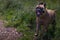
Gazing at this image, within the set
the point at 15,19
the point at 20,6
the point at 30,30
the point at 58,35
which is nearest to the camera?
the point at 58,35

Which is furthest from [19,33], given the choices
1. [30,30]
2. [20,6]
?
[20,6]

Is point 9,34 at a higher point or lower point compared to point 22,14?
lower

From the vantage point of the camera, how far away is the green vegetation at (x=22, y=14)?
8.62 m

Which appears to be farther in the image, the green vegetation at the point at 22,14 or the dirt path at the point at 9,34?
the green vegetation at the point at 22,14

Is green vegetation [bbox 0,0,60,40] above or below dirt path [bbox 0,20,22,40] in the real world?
above

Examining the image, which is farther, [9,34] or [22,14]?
[22,14]

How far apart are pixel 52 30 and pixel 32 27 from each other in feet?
2.37

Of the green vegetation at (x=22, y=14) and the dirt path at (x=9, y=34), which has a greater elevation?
the green vegetation at (x=22, y=14)

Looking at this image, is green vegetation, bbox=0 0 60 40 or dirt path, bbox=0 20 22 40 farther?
green vegetation, bbox=0 0 60 40

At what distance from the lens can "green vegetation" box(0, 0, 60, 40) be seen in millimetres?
8617

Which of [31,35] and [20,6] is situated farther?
[20,6]

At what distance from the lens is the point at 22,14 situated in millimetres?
9352

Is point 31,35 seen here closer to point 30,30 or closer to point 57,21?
point 30,30

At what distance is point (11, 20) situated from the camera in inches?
365
